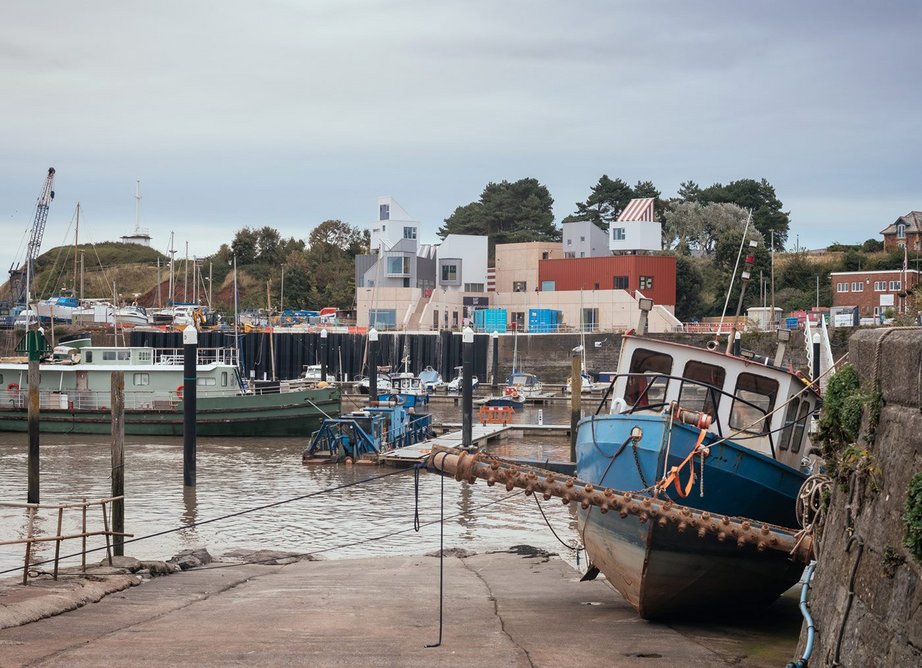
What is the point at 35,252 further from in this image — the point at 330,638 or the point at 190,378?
the point at 330,638

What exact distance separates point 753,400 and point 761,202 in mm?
93108

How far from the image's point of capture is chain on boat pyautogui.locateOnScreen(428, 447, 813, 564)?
33.3 feet

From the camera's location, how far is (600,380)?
6438cm

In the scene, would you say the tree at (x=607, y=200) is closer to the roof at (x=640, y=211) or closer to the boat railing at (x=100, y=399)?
the roof at (x=640, y=211)

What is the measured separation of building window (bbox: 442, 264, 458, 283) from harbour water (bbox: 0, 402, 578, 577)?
48358 millimetres

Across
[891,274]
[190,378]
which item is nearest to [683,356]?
[190,378]

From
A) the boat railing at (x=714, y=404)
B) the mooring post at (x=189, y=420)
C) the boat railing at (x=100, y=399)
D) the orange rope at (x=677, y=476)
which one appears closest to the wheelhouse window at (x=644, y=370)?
the boat railing at (x=714, y=404)

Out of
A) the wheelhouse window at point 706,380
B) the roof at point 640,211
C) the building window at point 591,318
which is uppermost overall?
the roof at point 640,211

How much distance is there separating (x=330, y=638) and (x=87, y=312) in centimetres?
7620

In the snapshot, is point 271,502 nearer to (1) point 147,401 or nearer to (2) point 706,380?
(2) point 706,380

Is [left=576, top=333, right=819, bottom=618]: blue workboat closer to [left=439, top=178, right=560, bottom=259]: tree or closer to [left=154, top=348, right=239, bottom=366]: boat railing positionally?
[left=154, top=348, right=239, bottom=366]: boat railing

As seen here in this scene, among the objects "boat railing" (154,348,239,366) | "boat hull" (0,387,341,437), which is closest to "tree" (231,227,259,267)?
"boat railing" (154,348,239,366)

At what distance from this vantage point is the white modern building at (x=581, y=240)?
269 feet

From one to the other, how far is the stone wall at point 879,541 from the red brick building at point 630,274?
220 feet
